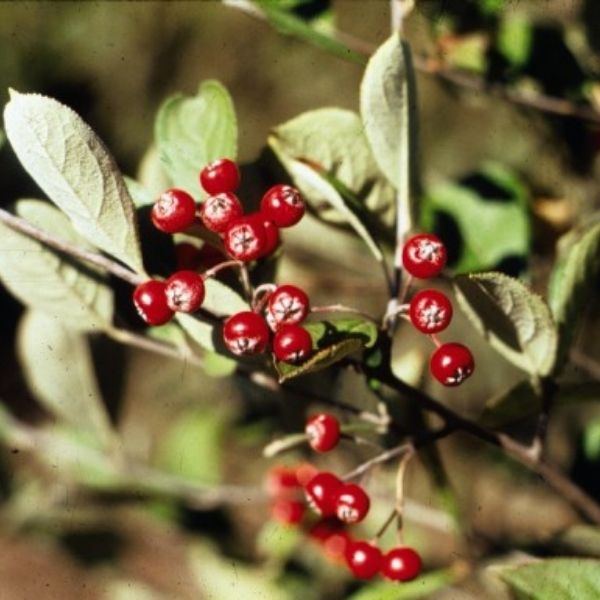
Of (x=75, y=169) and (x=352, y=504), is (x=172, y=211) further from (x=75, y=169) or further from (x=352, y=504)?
(x=352, y=504)

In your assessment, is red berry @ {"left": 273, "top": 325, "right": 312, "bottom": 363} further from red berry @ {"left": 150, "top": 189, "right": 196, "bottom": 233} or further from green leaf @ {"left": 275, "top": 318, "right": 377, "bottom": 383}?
red berry @ {"left": 150, "top": 189, "right": 196, "bottom": 233}

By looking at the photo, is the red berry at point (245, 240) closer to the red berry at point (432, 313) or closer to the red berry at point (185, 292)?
the red berry at point (185, 292)

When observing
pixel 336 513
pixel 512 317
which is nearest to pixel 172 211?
pixel 512 317

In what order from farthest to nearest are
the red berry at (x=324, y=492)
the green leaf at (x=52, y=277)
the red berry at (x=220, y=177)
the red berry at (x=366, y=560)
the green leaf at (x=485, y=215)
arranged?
1. the green leaf at (x=485, y=215)
2. the red berry at (x=366, y=560)
3. the red berry at (x=324, y=492)
4. the green leaf at (x=52, y=277)
5. the red berry at (x=220, y=177)

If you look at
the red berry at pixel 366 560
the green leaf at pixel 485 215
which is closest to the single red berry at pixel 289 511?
the red berry at pixel 366 560

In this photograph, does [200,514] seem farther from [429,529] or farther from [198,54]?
[198,54]
